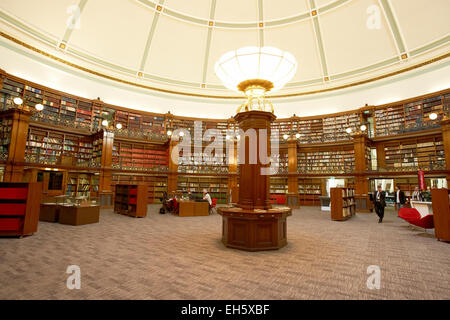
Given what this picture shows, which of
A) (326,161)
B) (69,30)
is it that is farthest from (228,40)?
(326,161)

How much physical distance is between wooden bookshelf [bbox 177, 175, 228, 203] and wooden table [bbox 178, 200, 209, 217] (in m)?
4.86

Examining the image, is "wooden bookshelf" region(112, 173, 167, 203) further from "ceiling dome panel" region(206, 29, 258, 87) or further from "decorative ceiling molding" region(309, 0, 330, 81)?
"decorative ceiling molding" region(309, 0, 330, 81)

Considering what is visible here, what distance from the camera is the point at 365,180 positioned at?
37.0 ft

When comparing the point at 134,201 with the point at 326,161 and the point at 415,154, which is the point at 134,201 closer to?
the point at 326,161

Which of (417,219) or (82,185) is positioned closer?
(417,219)

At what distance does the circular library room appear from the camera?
9.52 feet

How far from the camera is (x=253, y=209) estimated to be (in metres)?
4.10

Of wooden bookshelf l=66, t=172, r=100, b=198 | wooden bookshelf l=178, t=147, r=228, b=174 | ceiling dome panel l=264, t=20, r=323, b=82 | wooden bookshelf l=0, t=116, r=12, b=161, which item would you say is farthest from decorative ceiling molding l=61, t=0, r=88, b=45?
ceiling dome panel l=264, t=20, r=323, b=82

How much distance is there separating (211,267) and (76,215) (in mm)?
4587

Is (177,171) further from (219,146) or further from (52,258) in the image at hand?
(52,258)

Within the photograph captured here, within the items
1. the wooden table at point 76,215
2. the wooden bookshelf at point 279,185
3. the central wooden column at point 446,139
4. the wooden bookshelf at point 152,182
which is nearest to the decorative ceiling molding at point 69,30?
the wooden bookshelf at point 152,182

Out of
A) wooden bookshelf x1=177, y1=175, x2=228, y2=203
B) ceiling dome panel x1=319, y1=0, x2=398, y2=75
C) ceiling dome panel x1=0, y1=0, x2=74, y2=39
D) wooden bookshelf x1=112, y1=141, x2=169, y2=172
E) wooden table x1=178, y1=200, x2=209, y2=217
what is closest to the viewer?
wooden table x1=178, y1=200, x2=209, y2=217

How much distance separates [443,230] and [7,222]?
8.61 metres
